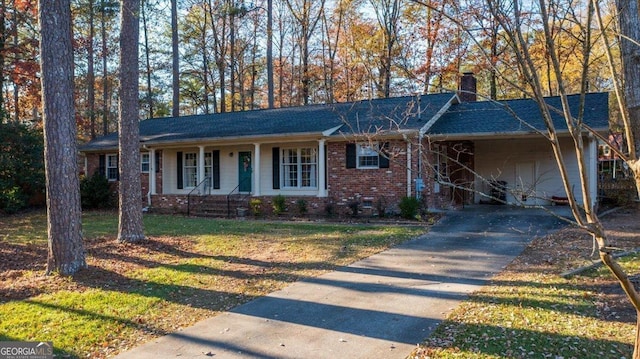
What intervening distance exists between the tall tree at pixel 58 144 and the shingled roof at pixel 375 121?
261 inches

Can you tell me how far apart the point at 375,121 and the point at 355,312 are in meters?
10.2

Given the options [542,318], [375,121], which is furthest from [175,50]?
[542,318]

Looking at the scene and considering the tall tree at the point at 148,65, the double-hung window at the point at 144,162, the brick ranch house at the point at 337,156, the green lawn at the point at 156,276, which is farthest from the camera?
the tall tree at the point at 148,65

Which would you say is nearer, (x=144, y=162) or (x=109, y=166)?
(x=144, y=162)

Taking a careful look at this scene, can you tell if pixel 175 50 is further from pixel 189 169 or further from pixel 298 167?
pixel 298 167

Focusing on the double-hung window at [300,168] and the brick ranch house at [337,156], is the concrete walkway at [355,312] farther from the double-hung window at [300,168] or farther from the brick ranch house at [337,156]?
the double-hung window at [300,168]

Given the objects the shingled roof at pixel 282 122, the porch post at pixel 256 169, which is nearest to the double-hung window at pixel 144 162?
the shingled roof at pixel 282 122

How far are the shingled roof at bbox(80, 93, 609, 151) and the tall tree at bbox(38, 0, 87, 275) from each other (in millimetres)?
6638

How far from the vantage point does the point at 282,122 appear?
56.6 feet

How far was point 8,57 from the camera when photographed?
61.2 ft

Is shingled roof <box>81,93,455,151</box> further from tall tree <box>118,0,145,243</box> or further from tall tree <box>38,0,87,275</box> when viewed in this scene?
tall tree <box>38,0,87,275</box>

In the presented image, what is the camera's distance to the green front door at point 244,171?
17625 mm

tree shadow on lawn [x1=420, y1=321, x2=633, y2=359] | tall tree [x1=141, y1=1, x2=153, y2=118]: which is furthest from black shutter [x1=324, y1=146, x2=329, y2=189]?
tall tree [x1=141, y1=1, x2=153, y2=118]

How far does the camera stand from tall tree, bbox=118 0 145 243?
1020 centimetres
